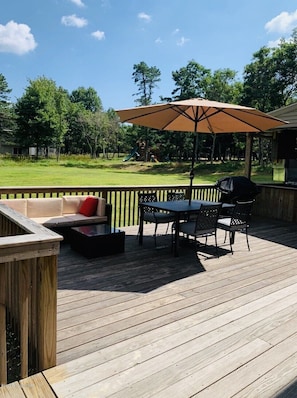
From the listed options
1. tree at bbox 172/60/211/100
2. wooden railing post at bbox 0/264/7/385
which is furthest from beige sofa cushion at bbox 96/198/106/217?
tree at bbox 172/60/211/100

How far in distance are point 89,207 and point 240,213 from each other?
2573 mm

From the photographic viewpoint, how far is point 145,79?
4056 cm

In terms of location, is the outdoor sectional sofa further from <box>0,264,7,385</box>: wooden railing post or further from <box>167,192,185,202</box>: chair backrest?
<box>0,264,7,385</box>: wooden railing post

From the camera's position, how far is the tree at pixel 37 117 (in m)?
30.0

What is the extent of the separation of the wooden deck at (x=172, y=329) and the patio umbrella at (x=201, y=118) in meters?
1.86

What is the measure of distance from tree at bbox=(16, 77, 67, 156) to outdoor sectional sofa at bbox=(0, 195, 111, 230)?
27.0m

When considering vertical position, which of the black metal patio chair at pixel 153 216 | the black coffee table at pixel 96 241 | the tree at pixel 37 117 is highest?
the tree at pixel 37 117

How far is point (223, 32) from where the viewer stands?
12906mm

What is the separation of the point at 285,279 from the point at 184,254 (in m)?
1.43

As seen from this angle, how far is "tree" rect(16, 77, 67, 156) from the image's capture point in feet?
98.3

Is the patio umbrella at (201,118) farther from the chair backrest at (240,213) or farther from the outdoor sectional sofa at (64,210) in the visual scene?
the outdoor sectional sofa at (64,210)

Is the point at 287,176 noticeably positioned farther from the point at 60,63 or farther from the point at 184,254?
the point at 60,63

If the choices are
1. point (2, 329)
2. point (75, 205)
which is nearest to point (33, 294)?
point (2, 329)

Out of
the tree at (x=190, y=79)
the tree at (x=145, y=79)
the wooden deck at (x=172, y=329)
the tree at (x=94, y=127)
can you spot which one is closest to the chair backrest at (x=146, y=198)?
the wooden deck at (x=172, y=329)
